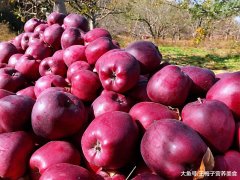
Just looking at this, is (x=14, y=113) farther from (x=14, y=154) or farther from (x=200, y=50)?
(x=200, y=50)

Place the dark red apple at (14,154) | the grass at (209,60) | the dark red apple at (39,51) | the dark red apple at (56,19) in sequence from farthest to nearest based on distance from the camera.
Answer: the grass at (209,60)
the dark red apple at (56,19)
the dark red apple at (39,51)
the dark red apple at (14,154)

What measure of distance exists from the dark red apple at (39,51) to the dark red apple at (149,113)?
2.82 ft

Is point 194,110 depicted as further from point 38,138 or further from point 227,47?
point 227,47

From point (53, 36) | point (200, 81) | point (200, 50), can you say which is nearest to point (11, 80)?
point (53, 36)

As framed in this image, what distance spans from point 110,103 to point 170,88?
0.82 feet

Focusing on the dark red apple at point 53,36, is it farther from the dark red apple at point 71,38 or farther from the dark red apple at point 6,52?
the dark red apple at point 6,52

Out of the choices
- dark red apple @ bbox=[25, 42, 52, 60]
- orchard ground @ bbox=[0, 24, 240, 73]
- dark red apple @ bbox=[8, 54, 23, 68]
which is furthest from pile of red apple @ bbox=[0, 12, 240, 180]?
orchard ground @ bbox=[0, 24, 240, 73]

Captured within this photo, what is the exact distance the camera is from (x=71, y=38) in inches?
73.2

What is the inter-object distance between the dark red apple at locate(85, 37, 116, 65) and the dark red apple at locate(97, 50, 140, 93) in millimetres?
167

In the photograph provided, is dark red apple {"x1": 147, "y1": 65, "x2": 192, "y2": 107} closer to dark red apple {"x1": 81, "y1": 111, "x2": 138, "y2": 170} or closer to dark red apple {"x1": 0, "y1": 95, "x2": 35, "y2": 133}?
dark red apple {"x1": 81, "y1": 111, "x2": 138, "y2": 170}

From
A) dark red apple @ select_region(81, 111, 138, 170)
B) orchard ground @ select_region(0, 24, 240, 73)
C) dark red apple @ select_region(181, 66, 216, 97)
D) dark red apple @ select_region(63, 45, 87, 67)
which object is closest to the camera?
dark red apple @ select_region(81, 111, 138, 170)

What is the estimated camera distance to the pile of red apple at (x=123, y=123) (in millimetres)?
1070

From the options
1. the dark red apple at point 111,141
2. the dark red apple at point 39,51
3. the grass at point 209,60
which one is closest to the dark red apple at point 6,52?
the dark red apple at point 39,51

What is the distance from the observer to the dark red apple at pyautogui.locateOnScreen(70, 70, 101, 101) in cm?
146
